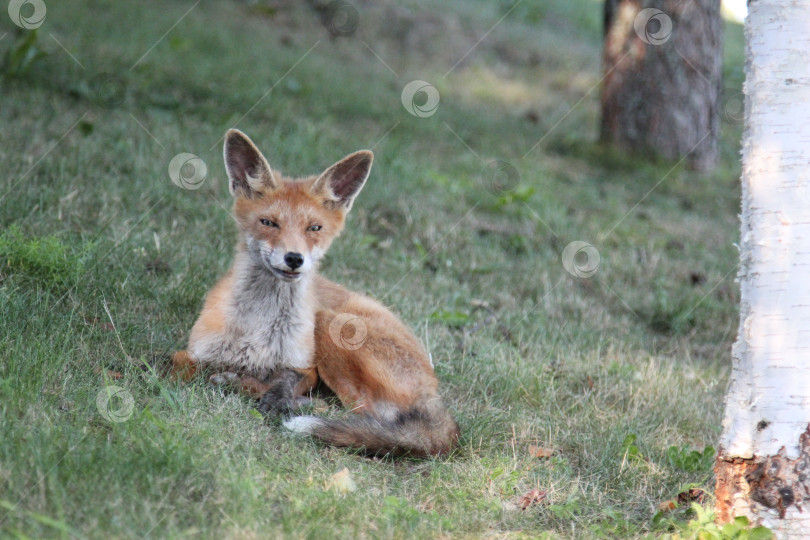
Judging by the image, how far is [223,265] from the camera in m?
5.88

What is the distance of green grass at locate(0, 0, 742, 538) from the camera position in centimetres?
324

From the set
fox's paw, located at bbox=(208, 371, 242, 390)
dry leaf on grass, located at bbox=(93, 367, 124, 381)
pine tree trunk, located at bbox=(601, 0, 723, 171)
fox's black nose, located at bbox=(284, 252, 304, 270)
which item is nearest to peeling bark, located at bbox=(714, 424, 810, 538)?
fox's black nose, located at bbox=(284, 252, 304, 270)

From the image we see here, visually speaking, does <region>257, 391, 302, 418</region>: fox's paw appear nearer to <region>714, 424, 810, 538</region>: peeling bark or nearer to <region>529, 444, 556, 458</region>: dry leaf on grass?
<region>529, 444, 556, 458</region>: dry leaf on grass

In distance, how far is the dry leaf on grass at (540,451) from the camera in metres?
4.20

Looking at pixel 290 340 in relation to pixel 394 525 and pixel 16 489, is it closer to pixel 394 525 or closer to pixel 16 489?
pixel 394 525

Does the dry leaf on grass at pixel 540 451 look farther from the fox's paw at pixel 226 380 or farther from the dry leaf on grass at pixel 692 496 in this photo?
the fox's paw at pixel 226 380

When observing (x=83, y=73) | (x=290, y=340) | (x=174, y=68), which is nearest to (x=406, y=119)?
(x=174, y=68)

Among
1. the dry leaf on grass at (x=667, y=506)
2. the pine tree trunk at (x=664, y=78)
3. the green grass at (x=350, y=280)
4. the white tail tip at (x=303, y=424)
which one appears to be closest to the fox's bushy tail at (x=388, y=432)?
the white tail tip at (x=303, y=424)

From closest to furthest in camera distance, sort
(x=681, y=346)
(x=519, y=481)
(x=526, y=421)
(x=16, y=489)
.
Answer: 1. (x=16, y=489)
2. (x=519, y=481)
3. (x=526, y=421)
4. (x=681, y=346)

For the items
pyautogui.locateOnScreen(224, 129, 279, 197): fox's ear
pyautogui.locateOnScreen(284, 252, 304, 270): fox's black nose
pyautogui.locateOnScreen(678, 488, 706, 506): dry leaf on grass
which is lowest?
pyautogui.locateOnScreen(678, 488, 706, 506): dry leaf on grass

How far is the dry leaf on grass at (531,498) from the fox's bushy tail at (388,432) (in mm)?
515

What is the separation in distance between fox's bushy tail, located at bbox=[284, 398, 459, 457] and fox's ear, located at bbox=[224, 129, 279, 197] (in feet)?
4.88

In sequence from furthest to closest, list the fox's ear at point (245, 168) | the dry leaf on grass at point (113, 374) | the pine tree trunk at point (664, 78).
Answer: the pine tree trunk at point (664, 78) → the fox's ear at point (245, 168) → the dry leaf on grass at point (113, 374)

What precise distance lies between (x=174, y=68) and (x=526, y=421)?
277 inches
